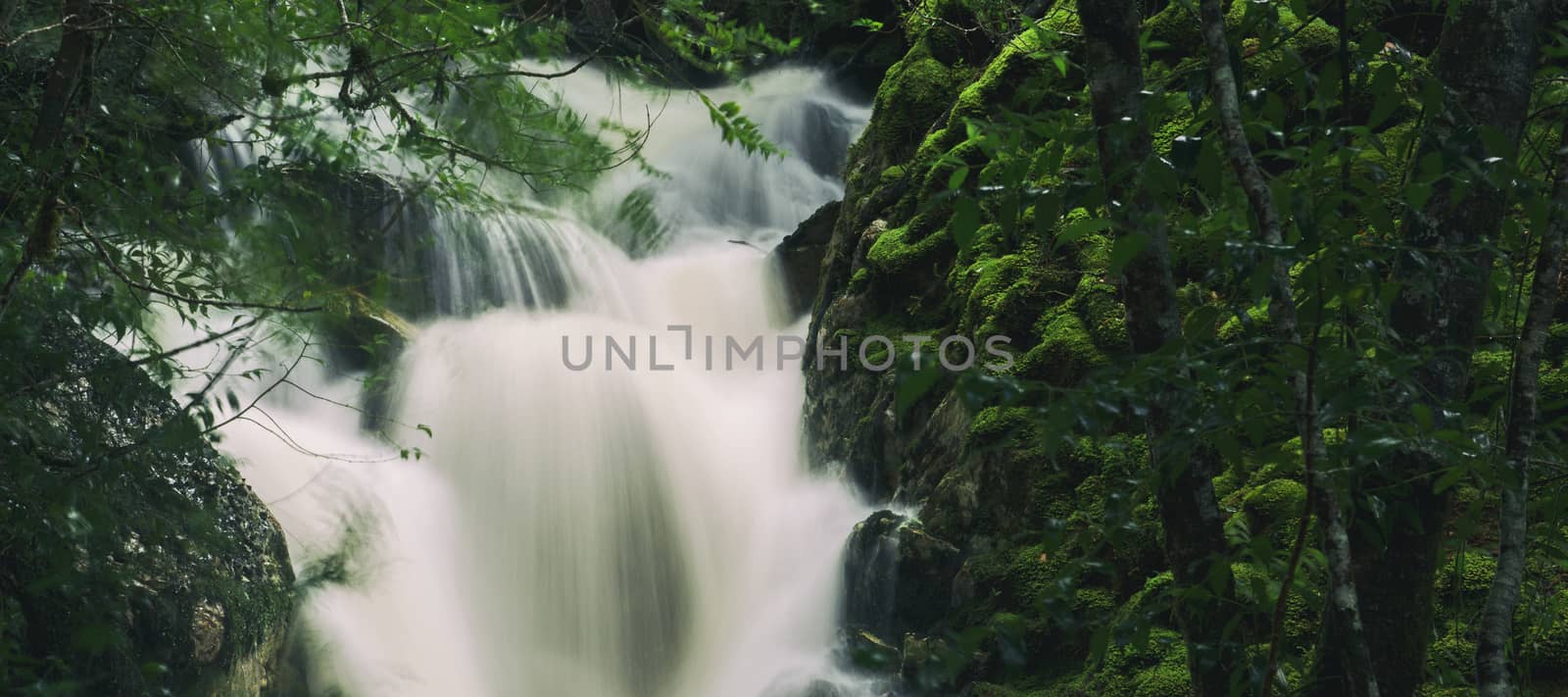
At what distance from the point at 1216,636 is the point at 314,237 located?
294 centimetres

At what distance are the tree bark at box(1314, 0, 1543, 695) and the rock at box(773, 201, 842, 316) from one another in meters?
7.78

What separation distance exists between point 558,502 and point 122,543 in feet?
13.0

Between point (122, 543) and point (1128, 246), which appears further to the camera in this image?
point (122, 543)

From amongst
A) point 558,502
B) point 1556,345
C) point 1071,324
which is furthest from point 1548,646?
point 558,502

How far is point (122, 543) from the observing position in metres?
3.86

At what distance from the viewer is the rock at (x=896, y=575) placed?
5234mm

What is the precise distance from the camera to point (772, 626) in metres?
6.42

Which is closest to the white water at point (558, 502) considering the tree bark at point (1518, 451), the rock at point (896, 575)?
the rock at point (896, 575)

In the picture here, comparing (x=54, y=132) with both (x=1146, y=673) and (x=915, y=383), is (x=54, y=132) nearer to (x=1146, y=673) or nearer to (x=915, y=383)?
(x=915, y=383)

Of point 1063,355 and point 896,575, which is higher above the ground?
point 1063,355

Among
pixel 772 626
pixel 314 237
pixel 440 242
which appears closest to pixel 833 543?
pixel 772 626

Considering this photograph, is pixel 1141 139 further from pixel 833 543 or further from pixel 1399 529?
pixel 833 543

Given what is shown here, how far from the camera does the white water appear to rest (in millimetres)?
6402

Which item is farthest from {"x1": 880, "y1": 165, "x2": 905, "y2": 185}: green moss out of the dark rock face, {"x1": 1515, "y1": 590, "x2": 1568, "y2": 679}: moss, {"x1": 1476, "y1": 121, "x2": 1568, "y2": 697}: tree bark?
{"x1": 1476, "y1": 121, "x2": 1568, "y2": 697}: tree bark
